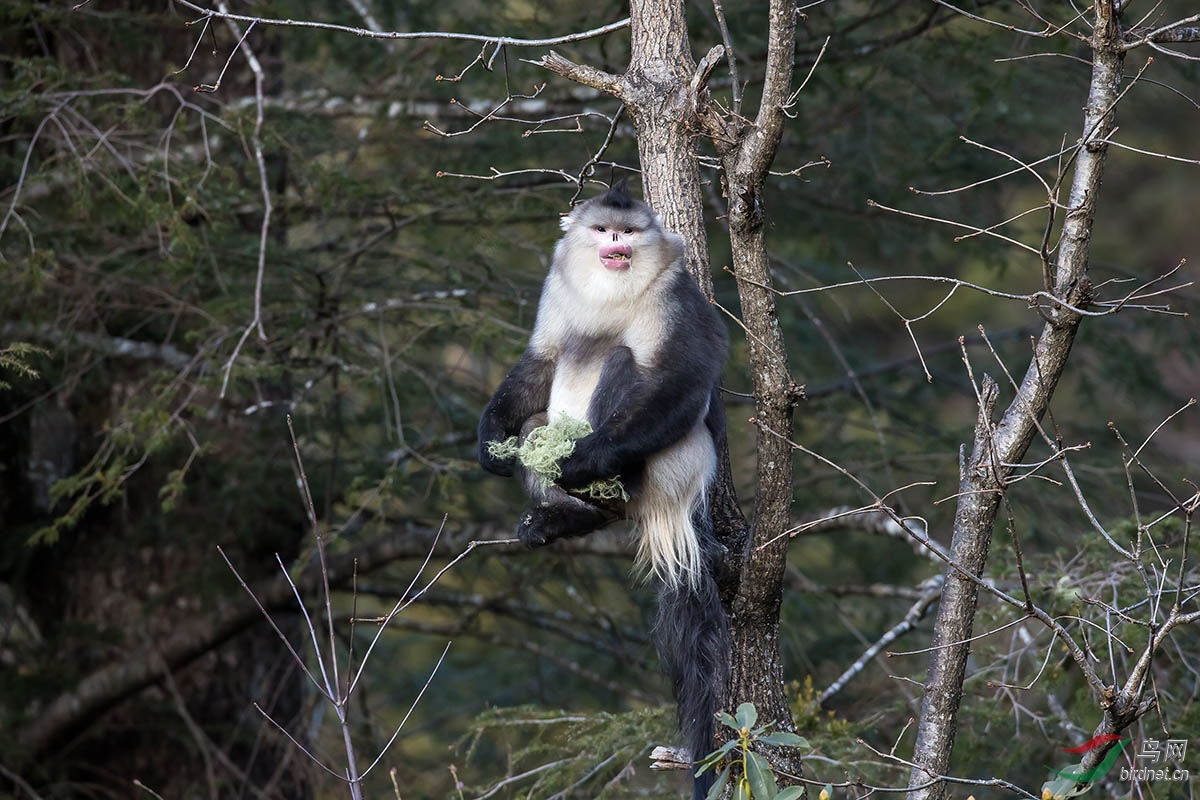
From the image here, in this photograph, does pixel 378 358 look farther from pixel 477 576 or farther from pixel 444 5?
pixel 444 5

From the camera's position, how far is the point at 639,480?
13.1ft

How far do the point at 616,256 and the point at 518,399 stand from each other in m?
0.69

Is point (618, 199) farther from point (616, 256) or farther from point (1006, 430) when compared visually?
point (1006, 430)

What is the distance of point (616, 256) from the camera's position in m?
3.83

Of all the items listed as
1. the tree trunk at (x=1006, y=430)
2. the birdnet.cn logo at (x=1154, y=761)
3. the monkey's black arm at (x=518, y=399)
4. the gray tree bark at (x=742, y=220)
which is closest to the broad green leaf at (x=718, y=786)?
the tree trunk at (x=1006, y=430)

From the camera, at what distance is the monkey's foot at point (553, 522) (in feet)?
12.9

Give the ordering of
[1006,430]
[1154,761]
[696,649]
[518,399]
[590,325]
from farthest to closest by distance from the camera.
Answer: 1. [518,399]
2. [590,325]
3. [1154,761]
4. [696,649]
5. [1006,430]

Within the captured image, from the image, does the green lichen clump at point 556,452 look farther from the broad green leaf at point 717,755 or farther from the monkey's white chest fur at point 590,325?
the broad green leaf at point 717,755

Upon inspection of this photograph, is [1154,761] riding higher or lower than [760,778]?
lower

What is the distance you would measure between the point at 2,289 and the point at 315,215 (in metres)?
1.63

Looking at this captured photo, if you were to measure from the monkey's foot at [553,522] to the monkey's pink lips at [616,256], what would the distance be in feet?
2.62

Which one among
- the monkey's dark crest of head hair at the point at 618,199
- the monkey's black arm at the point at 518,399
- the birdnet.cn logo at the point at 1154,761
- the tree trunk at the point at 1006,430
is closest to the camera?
the tree trunk at the point at 1006,430

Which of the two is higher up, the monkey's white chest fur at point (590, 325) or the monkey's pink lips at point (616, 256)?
the monkey's pink lips at point (616, 256)

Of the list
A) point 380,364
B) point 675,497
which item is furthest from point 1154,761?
point 380,364
